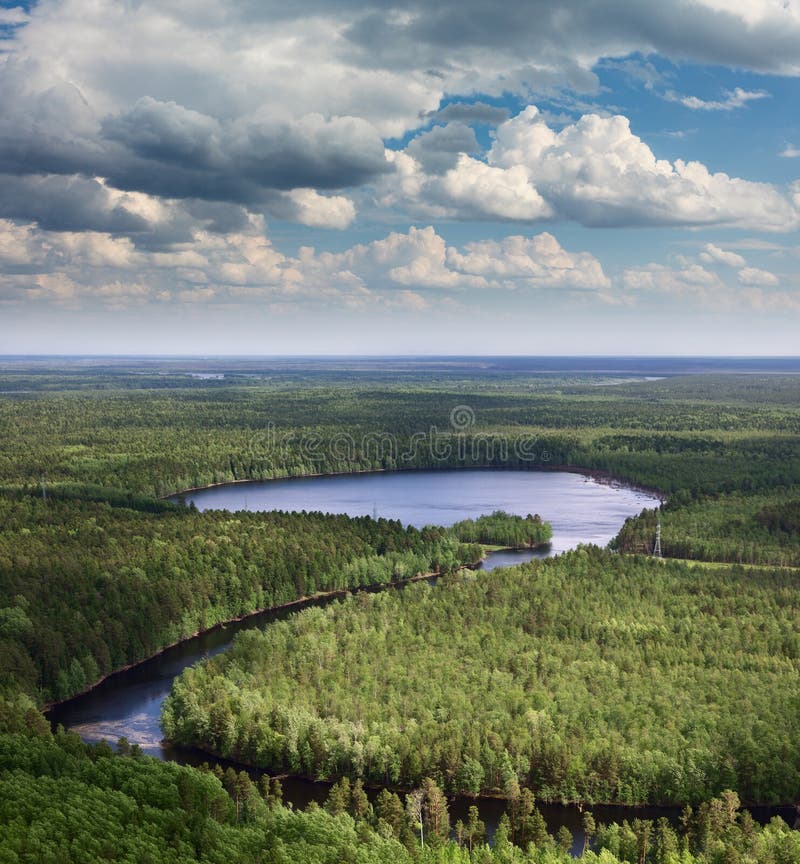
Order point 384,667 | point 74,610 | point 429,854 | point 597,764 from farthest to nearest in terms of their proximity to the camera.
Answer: point 74,610 < point 384,667 < point 597,764 < point 429,854

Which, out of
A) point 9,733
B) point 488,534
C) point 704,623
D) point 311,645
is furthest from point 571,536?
point 9,733

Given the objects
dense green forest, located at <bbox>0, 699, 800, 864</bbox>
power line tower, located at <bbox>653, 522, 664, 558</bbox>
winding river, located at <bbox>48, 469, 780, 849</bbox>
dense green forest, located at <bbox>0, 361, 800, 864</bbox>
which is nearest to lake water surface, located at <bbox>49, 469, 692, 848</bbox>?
winding river, located at <bbox>48, 469, 780, 849</bbox>

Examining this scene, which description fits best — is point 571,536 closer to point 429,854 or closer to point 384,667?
point 384,667

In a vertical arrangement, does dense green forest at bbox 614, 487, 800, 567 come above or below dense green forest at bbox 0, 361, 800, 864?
above

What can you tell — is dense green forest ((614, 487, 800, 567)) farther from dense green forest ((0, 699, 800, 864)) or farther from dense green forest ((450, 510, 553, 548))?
dense green forest ((0, 699, 800, 864))

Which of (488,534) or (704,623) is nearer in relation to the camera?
(704,623)

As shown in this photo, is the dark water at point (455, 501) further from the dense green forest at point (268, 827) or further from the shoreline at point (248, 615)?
the dense green forest at point (268, 827)

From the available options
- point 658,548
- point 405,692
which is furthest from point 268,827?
point 658,548
